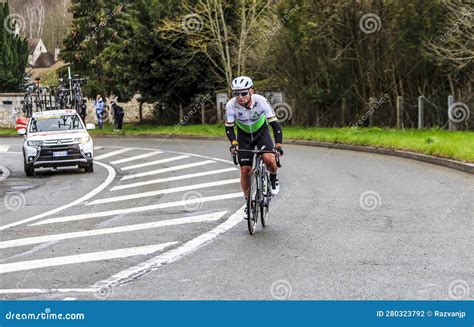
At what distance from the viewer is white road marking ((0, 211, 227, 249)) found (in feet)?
37.0

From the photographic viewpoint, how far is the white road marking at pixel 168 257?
28.1ft

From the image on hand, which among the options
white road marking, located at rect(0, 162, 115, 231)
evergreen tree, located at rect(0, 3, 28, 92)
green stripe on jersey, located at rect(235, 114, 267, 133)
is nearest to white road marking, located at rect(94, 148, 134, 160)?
white road marking, located at rect(0, 162, 115, 231)

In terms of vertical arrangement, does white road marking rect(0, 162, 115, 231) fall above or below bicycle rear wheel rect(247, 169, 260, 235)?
below

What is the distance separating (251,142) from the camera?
11.9m

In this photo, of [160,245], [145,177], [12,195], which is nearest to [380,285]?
[160,245]

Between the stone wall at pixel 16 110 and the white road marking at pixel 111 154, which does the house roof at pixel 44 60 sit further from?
the white road marking at pixel 111 154

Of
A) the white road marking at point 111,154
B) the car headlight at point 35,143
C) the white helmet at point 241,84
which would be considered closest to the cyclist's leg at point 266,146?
the white helmet at point 241,84

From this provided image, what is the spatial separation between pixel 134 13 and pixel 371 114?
15591 mm

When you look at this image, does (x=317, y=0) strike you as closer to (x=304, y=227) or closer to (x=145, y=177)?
(x=145, y=177)

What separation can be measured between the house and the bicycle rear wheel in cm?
12666

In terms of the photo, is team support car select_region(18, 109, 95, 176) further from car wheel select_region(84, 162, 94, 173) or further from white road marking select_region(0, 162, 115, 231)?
white road marking select_region(0, 162, 115, 231)

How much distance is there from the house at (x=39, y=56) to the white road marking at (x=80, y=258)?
5027 inches

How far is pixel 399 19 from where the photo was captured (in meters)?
32.2

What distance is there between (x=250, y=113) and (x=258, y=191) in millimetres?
1028
